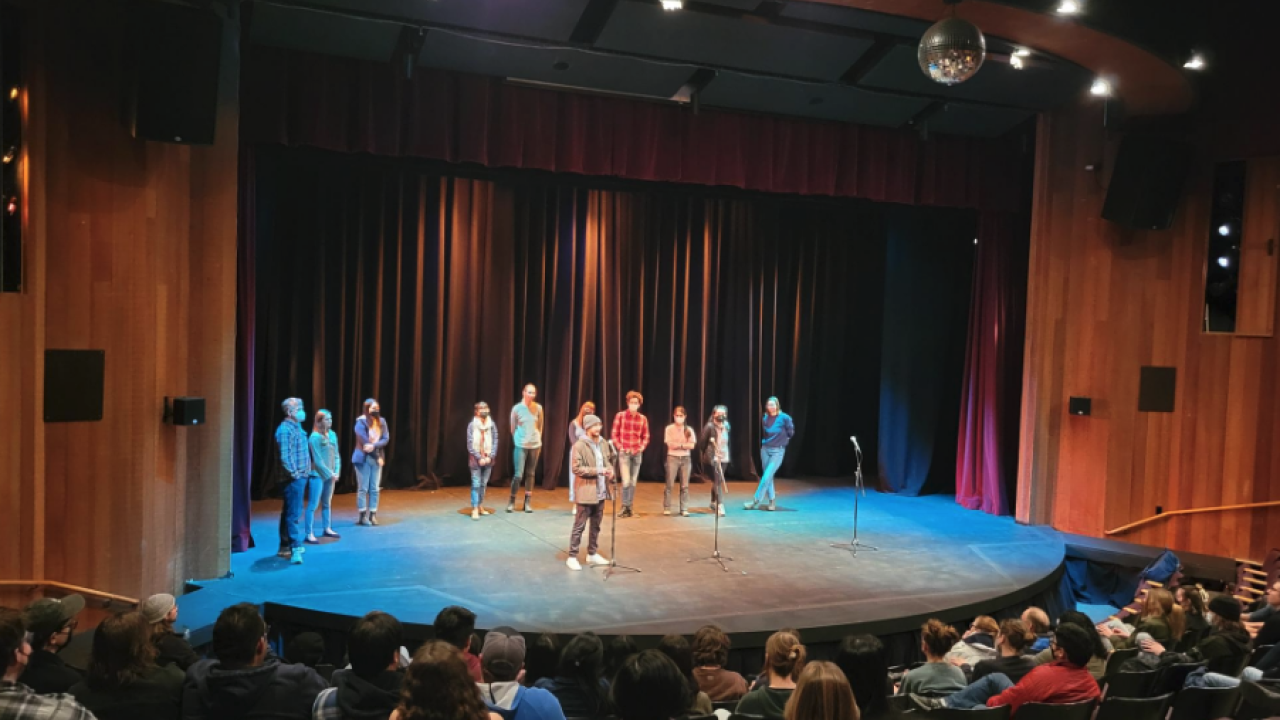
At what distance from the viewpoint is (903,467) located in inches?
524

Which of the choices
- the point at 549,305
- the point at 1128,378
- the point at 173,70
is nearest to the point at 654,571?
the point at 549,305

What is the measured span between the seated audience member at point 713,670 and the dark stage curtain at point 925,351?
30.4ft

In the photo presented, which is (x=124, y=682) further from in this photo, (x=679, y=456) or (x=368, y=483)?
(x=679, y=456)

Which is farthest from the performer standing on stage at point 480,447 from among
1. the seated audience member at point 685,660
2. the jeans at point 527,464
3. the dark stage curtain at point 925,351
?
the seated audience member at point 685,660

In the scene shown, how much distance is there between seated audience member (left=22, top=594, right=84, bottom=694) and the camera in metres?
3.82

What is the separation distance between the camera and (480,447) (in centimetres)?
1024

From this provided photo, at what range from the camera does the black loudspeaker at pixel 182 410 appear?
287 inches

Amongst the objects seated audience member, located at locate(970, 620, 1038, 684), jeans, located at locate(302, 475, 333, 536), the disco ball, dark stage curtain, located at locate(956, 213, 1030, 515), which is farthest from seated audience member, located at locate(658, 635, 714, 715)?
dark stage curtain, located at locate(956, 213, 1030, 515)

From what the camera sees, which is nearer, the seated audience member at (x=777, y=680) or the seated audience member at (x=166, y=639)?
the seated audience member at (x=777, y=680)

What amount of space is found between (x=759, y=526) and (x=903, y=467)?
12.1 ft

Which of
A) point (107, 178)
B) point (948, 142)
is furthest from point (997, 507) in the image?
point (107, 178)

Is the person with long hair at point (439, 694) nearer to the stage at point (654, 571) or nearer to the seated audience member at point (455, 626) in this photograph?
the seated audience member at point (455, 626)

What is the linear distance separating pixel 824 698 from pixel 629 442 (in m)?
7.77

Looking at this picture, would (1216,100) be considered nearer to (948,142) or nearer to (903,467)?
(948,142)
